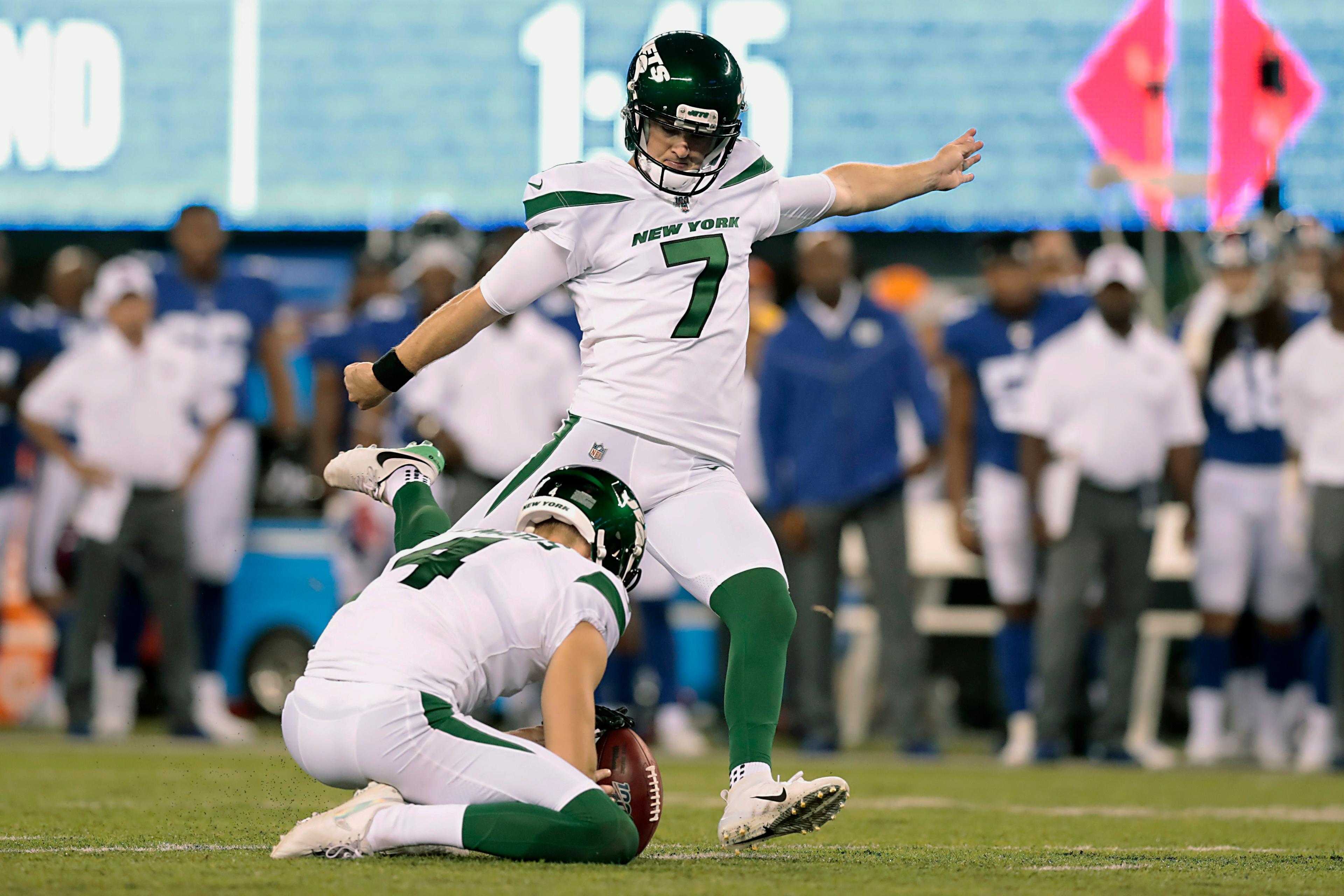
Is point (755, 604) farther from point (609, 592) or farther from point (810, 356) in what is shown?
point (810, 356)

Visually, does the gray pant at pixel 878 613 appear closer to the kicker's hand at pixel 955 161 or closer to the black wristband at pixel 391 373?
the kicker's hand at pixel 955 161

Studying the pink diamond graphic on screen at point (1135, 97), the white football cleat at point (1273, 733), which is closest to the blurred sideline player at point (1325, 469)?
the white football cleat at point (1273, 733)

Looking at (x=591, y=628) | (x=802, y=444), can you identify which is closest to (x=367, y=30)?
(x=802, y=444)

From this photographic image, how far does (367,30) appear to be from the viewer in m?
14.1

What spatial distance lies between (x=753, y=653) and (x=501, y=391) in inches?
201

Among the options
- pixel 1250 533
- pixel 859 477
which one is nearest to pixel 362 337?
pixel 859 477

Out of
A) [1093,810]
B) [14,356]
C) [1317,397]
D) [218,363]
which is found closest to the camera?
[1093,810]

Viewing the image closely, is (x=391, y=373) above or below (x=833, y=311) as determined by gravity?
below

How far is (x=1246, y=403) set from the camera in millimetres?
9789

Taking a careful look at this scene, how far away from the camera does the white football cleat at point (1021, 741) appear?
9266mm

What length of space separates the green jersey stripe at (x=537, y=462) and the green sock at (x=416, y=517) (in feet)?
0.60

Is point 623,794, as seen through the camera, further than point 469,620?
Yes

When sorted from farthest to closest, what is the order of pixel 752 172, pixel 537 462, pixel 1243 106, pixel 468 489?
pixel 1243 106 → pixel 468 489 → pixel 752 172 → pixel 537 462

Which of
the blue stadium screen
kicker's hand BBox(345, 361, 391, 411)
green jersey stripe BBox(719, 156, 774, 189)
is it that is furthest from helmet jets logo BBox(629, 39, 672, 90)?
the blue stadium screen
